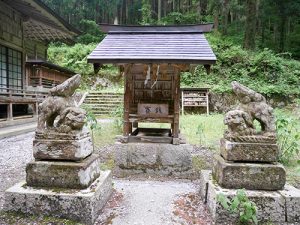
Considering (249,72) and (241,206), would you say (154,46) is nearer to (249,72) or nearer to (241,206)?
(241,206)

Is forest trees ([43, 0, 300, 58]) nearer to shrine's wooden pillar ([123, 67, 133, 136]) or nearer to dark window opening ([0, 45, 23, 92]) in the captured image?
dark window opening ([0, 45, 23, 92])

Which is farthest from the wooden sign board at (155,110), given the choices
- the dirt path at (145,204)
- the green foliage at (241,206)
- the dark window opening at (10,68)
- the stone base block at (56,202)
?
the dark window opening at (10,68)

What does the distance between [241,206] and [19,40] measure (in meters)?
12.3

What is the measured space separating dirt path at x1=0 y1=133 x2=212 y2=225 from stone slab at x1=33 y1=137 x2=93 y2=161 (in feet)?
2.43

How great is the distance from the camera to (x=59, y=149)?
10.4ft

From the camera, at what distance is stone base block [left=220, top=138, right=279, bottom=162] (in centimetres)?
322

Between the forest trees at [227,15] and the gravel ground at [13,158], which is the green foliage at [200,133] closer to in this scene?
the gravel ground at [13,158]

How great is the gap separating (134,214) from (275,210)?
176 cm

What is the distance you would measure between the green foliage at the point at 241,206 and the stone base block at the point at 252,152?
1.46ft

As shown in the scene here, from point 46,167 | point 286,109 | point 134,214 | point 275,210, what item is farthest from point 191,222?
point 286,109

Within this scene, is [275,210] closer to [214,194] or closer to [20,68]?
[214,194]

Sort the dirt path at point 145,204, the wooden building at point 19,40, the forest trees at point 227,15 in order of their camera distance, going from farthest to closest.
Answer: the forest trees at point 227,15
the wooden building at point 19,40
the dirt path at point 145,204

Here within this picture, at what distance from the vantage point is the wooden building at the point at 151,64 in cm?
506

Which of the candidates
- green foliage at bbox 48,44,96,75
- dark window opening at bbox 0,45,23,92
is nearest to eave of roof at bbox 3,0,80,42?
dark window opening at bbox 0,45,23,92
